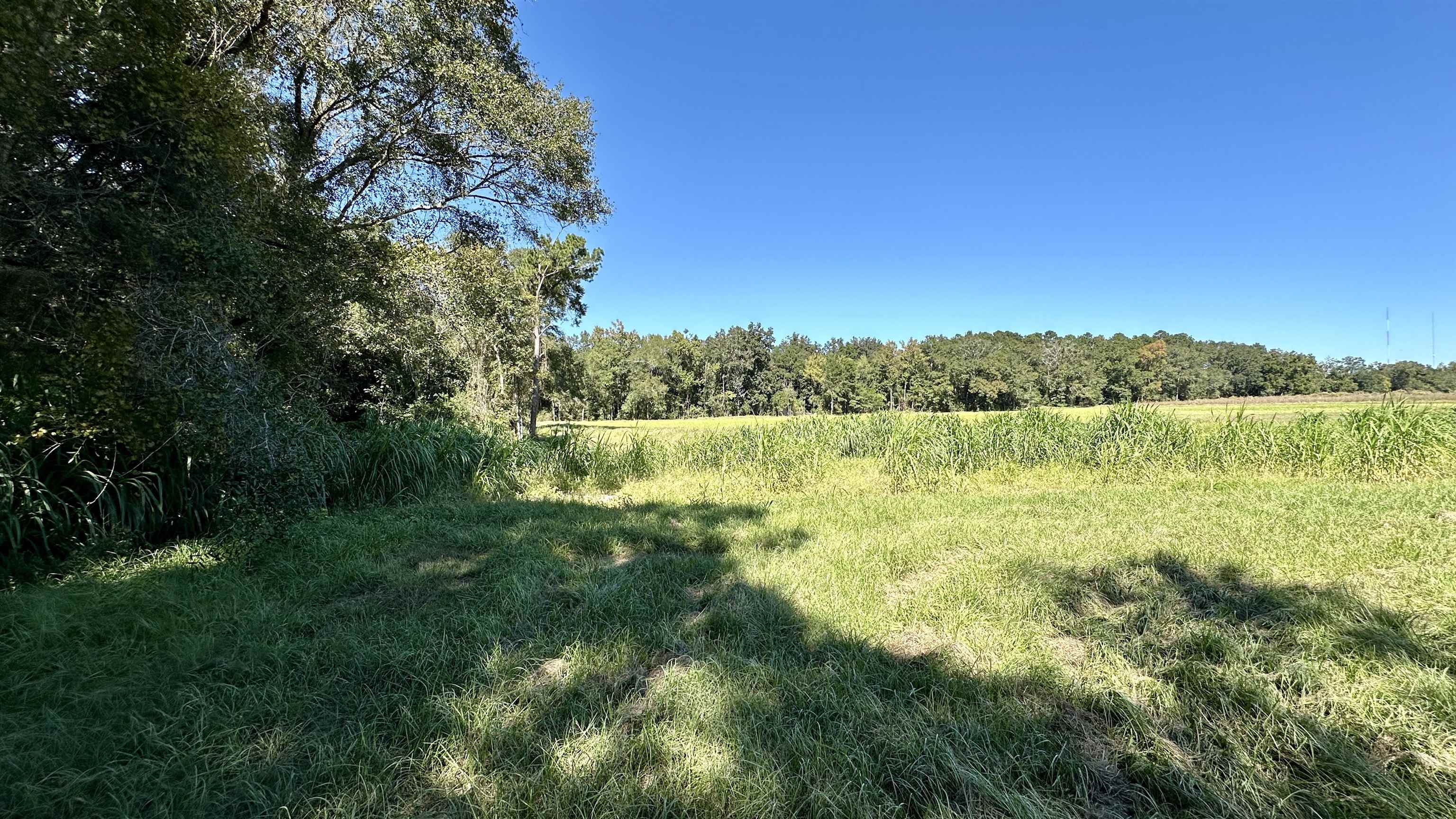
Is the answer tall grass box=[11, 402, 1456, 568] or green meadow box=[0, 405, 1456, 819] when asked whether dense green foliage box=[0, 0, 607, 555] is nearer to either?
tall grass box=[11, 402, 1456, 568]

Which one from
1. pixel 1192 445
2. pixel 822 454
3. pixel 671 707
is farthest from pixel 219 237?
pixel 1192 445

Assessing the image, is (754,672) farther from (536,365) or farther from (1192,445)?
(536,365)

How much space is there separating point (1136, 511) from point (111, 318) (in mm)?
8867

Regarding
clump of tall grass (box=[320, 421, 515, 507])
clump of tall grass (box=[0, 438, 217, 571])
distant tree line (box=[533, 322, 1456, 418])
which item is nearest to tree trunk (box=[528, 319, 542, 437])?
clump of tall grass (box=[320, 421, 515, 507])

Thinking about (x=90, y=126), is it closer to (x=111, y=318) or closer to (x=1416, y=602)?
(x=111, y=318)

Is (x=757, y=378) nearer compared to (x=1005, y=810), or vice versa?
(x=1005, y=810)

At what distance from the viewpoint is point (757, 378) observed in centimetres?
6278

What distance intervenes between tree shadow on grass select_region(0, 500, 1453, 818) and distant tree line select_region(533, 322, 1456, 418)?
160 feet

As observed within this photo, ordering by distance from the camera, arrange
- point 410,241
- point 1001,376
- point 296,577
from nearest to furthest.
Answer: point 296,577 → point 410,241 → point 1001,376

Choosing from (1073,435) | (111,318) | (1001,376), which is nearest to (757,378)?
(1001,376)

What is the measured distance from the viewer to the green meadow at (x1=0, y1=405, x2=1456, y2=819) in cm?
160

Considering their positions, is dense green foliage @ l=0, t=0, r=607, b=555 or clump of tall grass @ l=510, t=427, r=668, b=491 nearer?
dense green foliage @ l=0, t=0, r=607, b=555

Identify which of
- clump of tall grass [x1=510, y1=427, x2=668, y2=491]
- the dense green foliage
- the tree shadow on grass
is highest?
the dense green foliage

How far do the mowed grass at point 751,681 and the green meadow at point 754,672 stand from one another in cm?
1
